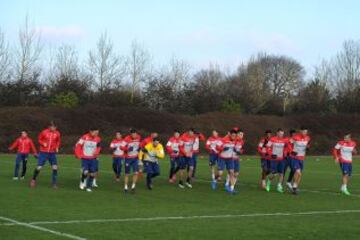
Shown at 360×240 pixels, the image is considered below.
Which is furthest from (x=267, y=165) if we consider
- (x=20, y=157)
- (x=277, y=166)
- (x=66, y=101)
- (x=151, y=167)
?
(x=66, y=101)

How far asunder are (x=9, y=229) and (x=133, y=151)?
9.25 metres

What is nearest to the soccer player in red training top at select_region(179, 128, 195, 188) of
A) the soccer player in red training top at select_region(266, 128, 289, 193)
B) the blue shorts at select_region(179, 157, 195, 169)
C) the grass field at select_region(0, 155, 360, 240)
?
the blue shorts at select_region(179, 157, 195, 169)

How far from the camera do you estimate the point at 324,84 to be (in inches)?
3666

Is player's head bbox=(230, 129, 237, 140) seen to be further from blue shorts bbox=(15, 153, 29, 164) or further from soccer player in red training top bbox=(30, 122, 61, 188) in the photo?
blue shorts bbox=(15, 153, 29, 164)

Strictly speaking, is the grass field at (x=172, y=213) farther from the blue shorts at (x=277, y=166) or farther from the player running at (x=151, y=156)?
the blue shorts at (x=277, y=166)

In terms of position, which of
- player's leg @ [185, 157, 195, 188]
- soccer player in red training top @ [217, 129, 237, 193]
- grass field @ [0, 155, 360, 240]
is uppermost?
soccer player in red training top @ [217, 129, 237, 193]

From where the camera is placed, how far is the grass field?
480 inches

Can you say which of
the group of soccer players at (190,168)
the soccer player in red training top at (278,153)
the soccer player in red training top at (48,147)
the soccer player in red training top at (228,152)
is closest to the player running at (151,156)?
the group of soccer players at (190,168)

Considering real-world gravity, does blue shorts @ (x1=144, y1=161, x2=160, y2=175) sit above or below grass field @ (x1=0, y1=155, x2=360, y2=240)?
above

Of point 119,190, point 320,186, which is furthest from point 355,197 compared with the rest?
point 119,190

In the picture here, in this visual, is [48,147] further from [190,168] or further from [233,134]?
[233,134]

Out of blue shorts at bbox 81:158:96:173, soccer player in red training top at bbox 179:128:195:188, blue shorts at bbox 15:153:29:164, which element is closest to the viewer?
blue shorts at bbox 81:158:96:173

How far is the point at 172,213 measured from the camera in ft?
50.1

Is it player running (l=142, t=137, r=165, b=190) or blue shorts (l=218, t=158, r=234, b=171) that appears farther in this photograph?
blue shorts (l=218, t=158, r=234, b=171)
